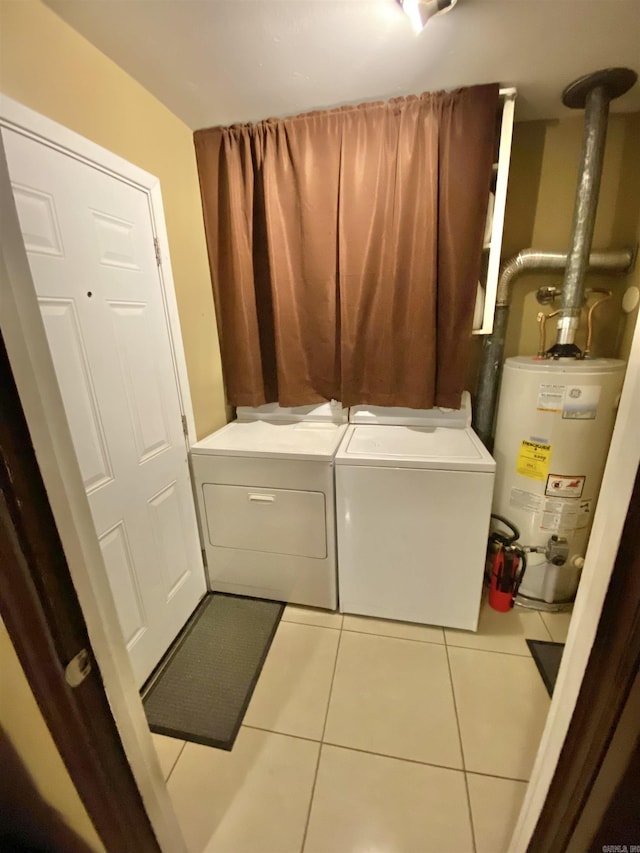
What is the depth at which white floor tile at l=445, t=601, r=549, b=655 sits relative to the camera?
1554 millimetres

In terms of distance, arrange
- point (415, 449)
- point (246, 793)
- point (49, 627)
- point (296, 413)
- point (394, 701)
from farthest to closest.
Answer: point (296, 413), point (415, 449), point (394, 701), point (246, 793), point (49, 627)

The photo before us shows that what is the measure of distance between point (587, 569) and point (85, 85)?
1899 mm

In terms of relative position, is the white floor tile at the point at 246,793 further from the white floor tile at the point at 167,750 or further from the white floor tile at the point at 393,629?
the white floor tile at the point at 393,629

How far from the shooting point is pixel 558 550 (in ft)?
5.32

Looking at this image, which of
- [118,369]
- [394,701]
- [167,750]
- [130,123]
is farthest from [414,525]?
[130,123]

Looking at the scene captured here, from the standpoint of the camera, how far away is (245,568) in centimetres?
179

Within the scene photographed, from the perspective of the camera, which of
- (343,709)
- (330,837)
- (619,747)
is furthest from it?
(343,709)

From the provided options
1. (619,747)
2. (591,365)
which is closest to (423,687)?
(619,747)

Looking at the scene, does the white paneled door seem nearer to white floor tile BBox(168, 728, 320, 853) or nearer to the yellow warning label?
white floor tile BBox(168, 728, 320, 853)

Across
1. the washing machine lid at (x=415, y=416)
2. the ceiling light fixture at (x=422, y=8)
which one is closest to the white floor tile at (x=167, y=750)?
the washing machine lid at (x=415, y=416)

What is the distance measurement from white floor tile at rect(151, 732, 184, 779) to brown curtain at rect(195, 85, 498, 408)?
4.69ft

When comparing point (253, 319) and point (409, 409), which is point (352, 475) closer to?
point (409, 409)

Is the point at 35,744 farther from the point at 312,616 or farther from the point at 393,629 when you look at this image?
the point at 393,629

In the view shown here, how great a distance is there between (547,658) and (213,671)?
1442mm
